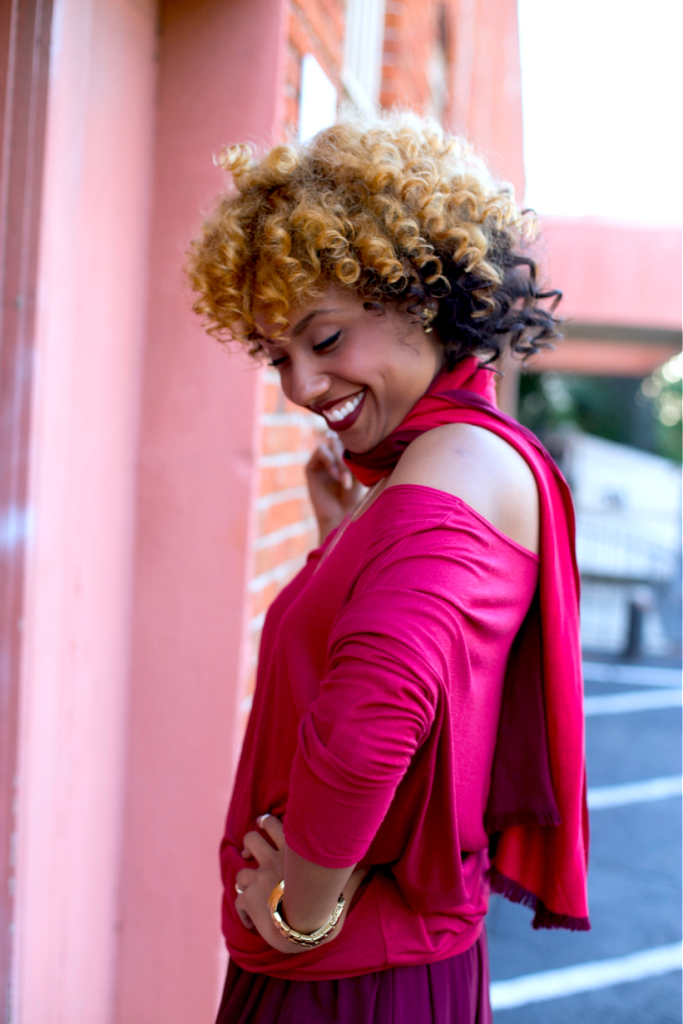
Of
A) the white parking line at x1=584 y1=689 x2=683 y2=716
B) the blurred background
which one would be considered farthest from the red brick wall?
the white parking line at x1=584 y1=689 x2=683 y2=716

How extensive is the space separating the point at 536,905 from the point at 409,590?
80 centimetres

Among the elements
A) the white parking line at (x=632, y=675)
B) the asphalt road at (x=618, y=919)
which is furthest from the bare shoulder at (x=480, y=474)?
the white parking line at (x=632, y=675)

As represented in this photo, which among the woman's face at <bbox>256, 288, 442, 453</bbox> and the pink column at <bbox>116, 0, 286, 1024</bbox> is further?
the pink column at <bbox>116, 0, 286, 1024</bbox>

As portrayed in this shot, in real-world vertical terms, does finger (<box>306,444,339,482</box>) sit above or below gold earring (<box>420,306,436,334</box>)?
below

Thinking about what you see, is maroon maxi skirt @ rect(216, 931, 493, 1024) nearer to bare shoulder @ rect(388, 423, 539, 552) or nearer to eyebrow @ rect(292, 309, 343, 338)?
bare shoulder @ rect(388, 423, 539, 552)

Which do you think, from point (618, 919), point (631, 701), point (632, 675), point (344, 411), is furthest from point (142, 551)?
point (632, 675)

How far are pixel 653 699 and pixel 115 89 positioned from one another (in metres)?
7.20

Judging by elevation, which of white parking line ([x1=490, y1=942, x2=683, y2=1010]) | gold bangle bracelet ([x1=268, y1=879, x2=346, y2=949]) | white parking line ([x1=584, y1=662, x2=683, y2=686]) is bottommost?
white parking line ([x1=490, y1=942, x2=683, y2=1010])

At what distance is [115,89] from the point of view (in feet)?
6.35

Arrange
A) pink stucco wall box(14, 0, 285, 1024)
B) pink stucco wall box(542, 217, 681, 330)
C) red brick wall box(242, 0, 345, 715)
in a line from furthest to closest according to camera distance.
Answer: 1. pink stucco wall box(542, 217, 681, 330)
2. red brick wall box(242, 0, 345, 715)
3. pink stucco wall box(14, 0, 285, 1024)

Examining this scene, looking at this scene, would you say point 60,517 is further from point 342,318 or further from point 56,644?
point 342,318

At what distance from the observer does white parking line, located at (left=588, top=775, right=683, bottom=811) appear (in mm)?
5469

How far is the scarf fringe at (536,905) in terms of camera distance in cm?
143

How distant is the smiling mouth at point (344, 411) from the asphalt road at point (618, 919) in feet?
9.49
